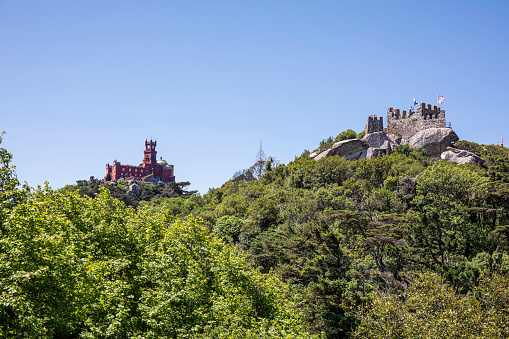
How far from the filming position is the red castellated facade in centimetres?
12506

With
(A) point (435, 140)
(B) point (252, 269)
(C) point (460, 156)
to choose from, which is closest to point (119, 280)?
(B) point (252, 269)

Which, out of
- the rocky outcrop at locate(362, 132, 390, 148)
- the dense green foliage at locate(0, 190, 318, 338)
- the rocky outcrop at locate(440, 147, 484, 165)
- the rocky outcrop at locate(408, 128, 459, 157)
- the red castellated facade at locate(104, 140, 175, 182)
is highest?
the red castellated facade at locate(104, 140, 175, 182)

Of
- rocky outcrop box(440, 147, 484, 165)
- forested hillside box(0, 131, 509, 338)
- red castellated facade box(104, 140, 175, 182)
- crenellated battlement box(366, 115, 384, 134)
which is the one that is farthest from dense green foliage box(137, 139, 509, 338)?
red castellated facade box(104, 140, 175, 182)

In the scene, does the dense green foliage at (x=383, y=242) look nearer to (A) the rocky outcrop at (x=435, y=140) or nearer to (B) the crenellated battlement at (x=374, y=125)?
(A) the rocky outcrop at (x=435, y=140)

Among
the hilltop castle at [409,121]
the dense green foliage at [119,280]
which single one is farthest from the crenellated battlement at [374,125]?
the dense green foliage at [119,280]

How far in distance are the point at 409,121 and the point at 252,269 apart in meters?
53.2

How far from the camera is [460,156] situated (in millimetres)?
56438

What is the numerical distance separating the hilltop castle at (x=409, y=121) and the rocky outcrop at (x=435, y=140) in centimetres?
218

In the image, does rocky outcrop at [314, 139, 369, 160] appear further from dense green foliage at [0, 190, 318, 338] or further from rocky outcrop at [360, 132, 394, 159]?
dense green foliage at [0, 190, 318, 338]

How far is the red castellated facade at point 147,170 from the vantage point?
410 feet

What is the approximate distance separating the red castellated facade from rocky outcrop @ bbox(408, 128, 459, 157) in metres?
85.4

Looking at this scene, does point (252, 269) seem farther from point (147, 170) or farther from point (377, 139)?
point (147, 170)

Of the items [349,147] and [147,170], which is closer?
[349,147]

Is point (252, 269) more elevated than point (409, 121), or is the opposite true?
point (409, 121)
